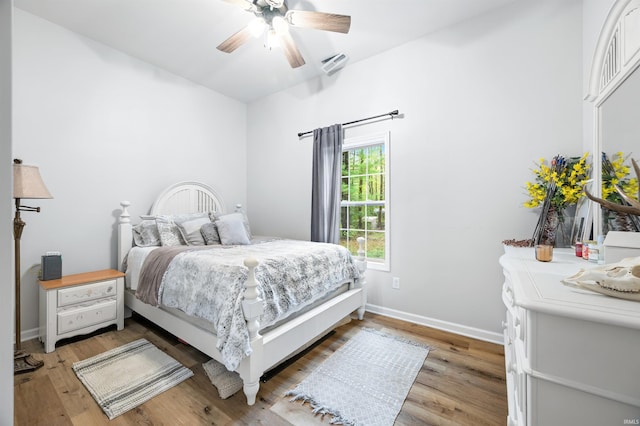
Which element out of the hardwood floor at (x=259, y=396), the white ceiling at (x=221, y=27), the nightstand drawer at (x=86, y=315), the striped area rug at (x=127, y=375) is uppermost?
the white ceiling at (x=221, y=27)

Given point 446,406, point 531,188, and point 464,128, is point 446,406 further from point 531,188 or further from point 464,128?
point 464,128

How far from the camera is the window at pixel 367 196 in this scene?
2979 millimetres

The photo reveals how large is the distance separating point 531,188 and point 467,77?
1205 millimetres

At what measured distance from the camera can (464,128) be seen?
2439 mm

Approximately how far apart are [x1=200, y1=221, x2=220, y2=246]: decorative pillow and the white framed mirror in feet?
10.7

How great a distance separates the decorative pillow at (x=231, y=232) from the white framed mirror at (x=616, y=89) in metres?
2.95

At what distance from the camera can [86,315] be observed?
7.54 ft

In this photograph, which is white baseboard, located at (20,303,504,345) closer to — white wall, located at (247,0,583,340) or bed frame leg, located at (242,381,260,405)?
white wall, located at (247,0,583,340)

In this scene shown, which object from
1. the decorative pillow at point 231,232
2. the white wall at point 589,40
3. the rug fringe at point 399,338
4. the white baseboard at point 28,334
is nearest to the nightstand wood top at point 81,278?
the white baseboard at point 28,334

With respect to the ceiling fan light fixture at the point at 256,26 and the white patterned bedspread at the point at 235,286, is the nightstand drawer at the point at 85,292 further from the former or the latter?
the ceiling fan light fixture at the point at 256,26

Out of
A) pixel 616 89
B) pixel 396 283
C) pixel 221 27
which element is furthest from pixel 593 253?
pixel 221 27

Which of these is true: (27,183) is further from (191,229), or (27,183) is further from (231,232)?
(231,232)

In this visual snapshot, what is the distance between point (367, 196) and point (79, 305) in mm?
3064

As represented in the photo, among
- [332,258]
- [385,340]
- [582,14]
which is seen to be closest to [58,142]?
[332,258]
